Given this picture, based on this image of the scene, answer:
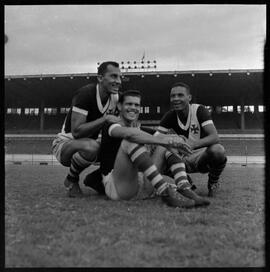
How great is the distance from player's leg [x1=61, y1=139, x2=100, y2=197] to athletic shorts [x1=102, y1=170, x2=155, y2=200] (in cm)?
28

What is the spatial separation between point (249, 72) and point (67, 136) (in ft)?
60.3

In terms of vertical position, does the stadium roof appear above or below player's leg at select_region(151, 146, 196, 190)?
above

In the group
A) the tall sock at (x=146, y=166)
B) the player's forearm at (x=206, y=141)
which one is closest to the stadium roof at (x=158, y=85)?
the player's forearm at (x=206, y=141)

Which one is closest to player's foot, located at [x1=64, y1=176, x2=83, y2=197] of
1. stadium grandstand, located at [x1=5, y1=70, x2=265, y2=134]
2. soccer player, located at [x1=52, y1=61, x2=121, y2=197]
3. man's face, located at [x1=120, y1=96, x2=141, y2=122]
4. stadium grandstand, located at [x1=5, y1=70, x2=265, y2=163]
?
soccer player, located at [x1=52, y1=61, x2=121, y2=197]

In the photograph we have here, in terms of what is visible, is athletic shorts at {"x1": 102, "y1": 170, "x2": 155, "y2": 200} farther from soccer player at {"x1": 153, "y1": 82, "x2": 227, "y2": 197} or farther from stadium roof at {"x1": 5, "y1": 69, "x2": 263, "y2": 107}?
stadium roof at {"x1": 5, "y1": 69, "x2": 263, "y2": 107}

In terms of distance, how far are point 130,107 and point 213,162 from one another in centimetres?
115

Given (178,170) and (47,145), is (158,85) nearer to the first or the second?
(47,145)

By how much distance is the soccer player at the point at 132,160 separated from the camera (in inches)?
111

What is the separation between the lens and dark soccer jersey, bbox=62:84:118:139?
3344mm

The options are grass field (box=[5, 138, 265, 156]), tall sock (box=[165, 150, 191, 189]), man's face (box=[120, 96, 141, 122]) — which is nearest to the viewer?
tall sock (box=[165, 150, 191, 189])

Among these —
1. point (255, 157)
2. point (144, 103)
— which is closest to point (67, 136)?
point (255, 157)

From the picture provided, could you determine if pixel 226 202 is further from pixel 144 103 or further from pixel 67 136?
pixel 144 103

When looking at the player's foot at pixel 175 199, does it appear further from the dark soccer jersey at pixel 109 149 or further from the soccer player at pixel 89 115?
the soccer player at pixel 89 115
